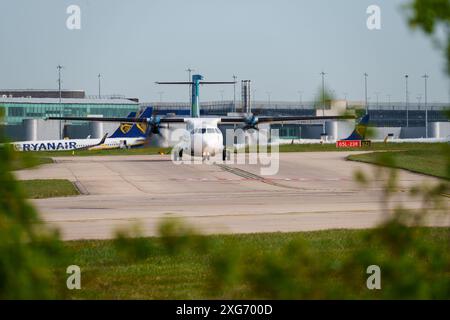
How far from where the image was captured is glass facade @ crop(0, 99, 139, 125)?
13162 cm

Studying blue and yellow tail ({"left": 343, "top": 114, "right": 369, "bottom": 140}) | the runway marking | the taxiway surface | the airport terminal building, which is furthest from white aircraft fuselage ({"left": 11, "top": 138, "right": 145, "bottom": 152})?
blue and yellow tail ({"left": 343, "top": 114, "right": 369, "bottom": 140})

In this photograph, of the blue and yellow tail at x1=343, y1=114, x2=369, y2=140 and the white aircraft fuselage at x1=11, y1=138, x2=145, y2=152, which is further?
the white aircraft fuselage at x1=11, y1=138, x2=145, y2=152

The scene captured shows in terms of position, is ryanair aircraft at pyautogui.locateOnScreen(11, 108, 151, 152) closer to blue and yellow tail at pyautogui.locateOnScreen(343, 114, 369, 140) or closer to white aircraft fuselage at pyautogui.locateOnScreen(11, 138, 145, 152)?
white aircraft fuselage at pyautogui.locateOnScreen(11, 138, 145, 152)

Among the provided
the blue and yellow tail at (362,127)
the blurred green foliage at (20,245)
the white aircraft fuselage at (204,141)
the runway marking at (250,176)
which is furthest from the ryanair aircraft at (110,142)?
the blurred green foliage at (20,245)

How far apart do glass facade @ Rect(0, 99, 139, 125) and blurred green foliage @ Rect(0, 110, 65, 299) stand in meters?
121

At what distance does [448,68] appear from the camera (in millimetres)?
A: 6086

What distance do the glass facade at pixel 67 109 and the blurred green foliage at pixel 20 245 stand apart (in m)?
121

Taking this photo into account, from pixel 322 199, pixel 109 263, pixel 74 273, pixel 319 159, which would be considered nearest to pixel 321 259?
pixel 74 273

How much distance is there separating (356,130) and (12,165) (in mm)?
2479

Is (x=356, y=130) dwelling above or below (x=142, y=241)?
above

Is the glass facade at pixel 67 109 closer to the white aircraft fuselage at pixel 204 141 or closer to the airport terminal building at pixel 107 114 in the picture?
the airport terminal building at pixel 107 114

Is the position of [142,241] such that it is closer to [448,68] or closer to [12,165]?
[12,165]

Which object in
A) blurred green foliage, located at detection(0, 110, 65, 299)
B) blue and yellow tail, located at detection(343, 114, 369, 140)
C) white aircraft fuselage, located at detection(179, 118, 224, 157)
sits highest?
blue and yellow tail, located at detection(343, 114, 369, 140)

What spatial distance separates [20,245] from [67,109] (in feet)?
450
